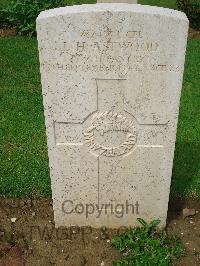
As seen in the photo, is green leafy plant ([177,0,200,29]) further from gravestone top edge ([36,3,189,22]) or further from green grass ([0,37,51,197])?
gravestone top edge ([36,3,189,22])

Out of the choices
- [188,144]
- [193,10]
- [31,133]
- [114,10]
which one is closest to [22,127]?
[31,133]

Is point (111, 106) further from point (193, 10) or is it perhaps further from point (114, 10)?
point (193, 10)

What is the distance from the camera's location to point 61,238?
151 inches

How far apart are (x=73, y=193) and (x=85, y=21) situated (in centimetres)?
152

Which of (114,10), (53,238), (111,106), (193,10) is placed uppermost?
(114,10)

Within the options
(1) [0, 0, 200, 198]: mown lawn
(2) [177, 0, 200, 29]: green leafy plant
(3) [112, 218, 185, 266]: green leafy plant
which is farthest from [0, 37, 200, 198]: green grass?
(2) [177, 0, 200, 29]: green leafy plant

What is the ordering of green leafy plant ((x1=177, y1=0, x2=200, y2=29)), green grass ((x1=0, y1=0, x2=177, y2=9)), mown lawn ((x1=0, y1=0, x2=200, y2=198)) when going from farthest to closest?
green grass ((x1=0, y1=0, x2=177, y2=9)) < green leafy plant ((x1=177, y1=0, x2=200, y2=29)) < mown lawn ((x1=0, y1=0, x2=200, y2=198))

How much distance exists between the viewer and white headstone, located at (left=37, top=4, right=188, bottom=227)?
2881mm

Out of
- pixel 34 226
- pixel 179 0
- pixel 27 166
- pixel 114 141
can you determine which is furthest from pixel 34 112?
pixel 179 0

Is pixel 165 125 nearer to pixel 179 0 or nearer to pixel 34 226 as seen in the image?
pixel 34 226

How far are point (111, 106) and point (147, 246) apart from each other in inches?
50.2

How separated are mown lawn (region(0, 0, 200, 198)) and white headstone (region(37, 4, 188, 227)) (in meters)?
0.80

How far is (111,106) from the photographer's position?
10.6 ft

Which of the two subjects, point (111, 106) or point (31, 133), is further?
point (31, 133)
